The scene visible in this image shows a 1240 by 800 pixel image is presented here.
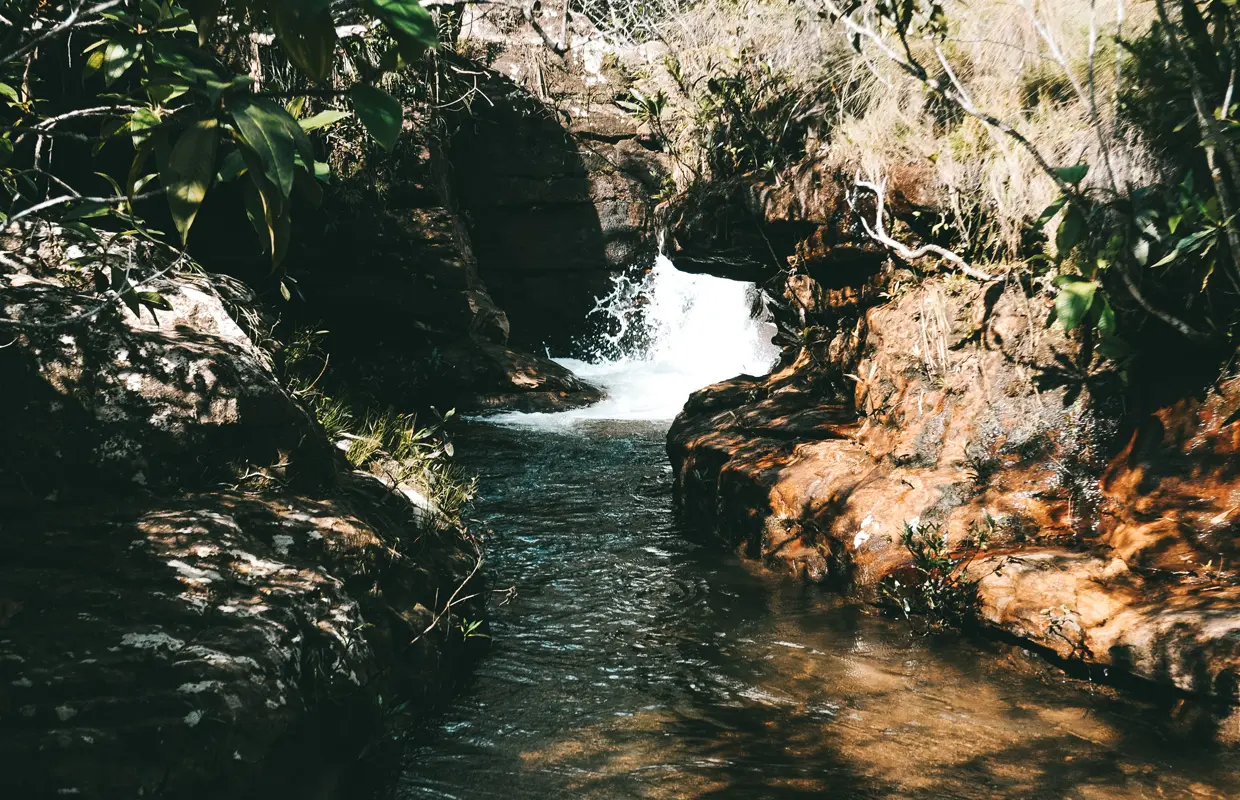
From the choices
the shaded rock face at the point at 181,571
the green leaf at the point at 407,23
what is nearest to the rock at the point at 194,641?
the shaded rock face at the point at 181,571

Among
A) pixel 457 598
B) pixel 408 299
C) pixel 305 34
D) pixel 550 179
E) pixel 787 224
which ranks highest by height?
pixel 550 179

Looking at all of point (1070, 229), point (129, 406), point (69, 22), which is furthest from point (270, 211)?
point (1070, 229)

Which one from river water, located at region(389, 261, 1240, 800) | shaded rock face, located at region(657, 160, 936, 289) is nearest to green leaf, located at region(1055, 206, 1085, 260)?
shaded rock face, located at region(657, 160, 936, 289)

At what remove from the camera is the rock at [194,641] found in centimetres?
277

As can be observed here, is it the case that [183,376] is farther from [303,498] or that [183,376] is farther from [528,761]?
[528,761]

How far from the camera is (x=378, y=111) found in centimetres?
155

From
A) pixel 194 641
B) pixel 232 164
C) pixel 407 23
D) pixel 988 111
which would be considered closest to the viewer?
pixel 407 23

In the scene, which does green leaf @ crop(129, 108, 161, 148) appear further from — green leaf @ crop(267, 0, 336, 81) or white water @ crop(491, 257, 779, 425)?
white water @ crop(491, 257, 779, 425)

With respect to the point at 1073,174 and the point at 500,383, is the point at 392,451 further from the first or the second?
the point at 500,383

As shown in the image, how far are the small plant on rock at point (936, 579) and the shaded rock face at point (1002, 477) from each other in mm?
72

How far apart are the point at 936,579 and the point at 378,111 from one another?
178 inches

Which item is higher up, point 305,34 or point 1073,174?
point 1073,174

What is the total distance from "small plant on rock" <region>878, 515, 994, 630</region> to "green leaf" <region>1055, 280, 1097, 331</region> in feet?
4.02

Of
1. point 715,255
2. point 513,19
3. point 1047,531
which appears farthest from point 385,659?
point 513,19
